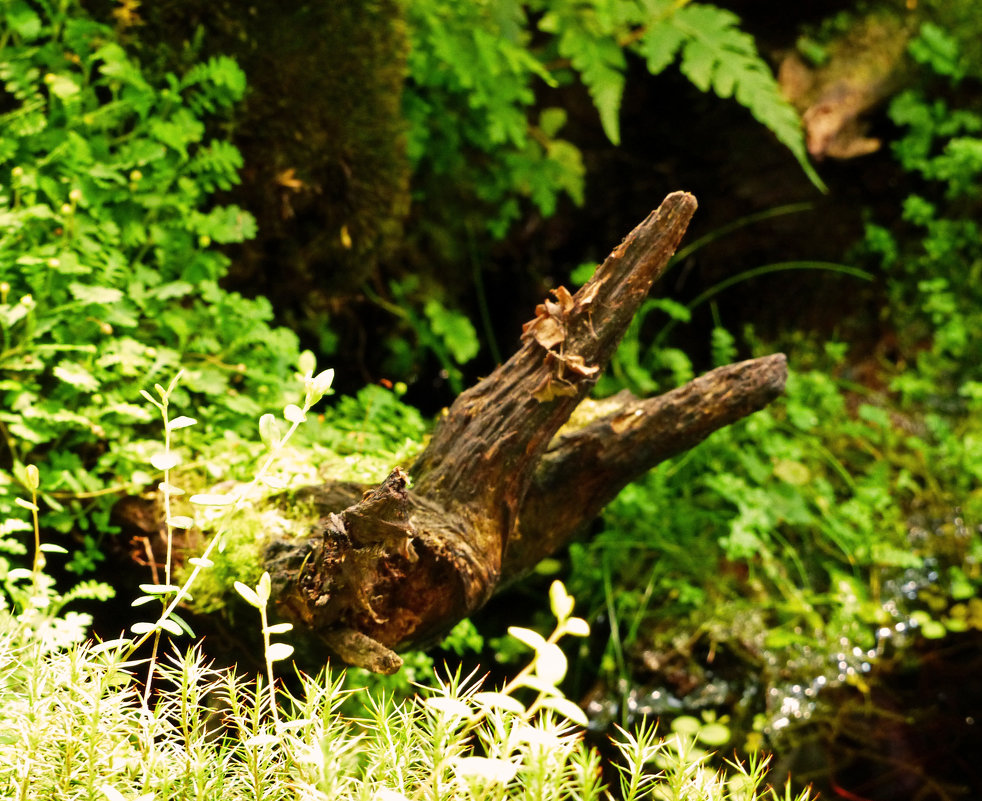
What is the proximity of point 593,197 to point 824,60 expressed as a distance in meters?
1.27

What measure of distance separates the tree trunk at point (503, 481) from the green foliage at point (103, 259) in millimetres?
644

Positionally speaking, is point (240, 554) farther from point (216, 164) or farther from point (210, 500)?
point (216, 164)

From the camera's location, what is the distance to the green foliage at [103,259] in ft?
7.45

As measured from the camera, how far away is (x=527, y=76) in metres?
3.73

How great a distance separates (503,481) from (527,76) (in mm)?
2345

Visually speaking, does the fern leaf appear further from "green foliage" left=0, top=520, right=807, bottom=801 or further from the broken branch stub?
"green foliage" left=0, top=520, right=807, bottom=801

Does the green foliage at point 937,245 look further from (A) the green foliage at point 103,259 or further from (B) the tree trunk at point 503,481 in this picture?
(A) the green foliage at point 103,259

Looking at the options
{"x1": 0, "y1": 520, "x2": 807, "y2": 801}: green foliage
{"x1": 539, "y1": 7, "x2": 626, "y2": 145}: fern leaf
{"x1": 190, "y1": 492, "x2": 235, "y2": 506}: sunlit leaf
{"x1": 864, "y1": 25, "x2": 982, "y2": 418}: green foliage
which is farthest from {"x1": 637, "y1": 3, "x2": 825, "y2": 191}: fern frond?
{"x1": 0, "y1": 520, "x2": 807, "y2": 801}: green foliage

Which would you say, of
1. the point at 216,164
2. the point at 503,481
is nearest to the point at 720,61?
the point at 216,164

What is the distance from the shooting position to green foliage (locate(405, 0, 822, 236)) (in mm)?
3334

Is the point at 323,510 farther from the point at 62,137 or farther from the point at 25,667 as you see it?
the point at 62,137

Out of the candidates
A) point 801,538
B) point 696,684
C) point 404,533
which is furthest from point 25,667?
point 801,538

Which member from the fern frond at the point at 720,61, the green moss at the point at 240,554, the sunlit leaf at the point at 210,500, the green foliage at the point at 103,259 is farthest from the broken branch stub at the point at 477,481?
the fern frond at the point at 720,61

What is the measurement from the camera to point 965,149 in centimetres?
414
